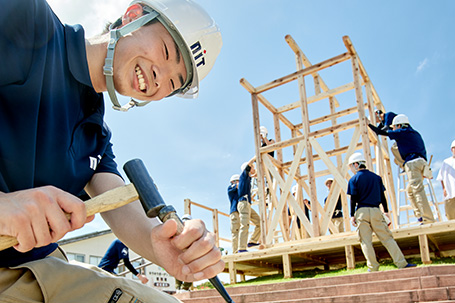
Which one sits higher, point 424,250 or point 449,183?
point 449,183

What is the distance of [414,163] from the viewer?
850 cm

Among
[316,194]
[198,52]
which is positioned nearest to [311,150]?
[316,194]

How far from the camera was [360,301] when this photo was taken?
232 inches

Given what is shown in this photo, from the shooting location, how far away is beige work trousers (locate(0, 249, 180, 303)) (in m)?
1.28

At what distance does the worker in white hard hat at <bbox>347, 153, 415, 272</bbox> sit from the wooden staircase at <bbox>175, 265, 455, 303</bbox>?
2.37 feet

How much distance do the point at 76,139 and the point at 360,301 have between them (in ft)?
18.0

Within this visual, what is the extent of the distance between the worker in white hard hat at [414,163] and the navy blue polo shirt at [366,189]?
99cm

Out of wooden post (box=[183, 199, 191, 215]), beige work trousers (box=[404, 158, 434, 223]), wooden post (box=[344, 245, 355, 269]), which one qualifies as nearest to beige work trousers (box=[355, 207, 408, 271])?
wooden post (box=[344, 245, 355, 269])

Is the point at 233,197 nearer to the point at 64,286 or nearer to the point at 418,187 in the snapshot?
the point at 418,187

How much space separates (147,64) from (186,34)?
26cm

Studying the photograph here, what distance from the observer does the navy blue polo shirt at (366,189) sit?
7688mm

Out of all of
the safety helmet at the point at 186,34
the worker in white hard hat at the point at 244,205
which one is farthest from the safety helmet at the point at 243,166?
the safety helmet at the point at 186,34

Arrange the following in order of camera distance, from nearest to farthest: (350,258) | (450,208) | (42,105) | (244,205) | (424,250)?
(42,105) → (424,250) → (350,258) → (450,208) → (244,205)

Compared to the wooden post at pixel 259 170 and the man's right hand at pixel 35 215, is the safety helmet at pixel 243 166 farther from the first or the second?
the man's right hand at pixel 35 215
